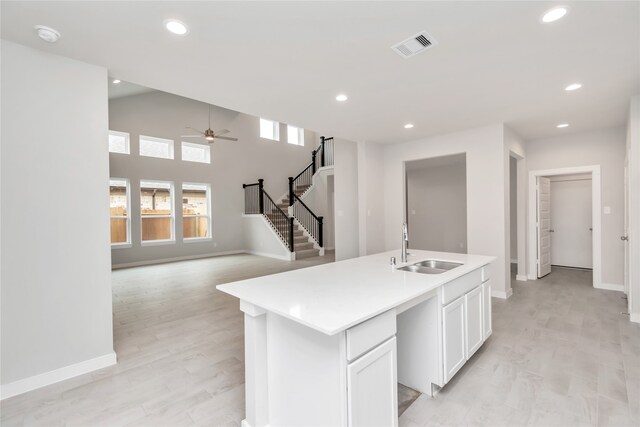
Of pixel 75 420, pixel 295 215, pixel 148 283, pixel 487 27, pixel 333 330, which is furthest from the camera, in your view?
pixel 295 215

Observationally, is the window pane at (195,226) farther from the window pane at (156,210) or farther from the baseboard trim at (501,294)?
the baseboard trim at (501,294)

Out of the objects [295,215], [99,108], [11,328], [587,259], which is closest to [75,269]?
[11,328]

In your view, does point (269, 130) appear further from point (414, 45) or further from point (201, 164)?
→ point (414, 45)

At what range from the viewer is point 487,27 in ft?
6.81

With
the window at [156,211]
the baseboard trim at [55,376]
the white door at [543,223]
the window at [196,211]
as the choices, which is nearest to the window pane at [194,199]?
the window at [196,211]

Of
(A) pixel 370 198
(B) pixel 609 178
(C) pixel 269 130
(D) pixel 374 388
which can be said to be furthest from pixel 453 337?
(C) pixel 269 130

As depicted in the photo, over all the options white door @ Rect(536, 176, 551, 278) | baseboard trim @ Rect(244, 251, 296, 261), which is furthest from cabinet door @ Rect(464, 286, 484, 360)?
baseboard trim @ Rect(244, 251, 296, 261)

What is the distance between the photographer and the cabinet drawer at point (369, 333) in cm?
137

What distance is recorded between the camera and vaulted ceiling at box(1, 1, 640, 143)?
1890 millimetres

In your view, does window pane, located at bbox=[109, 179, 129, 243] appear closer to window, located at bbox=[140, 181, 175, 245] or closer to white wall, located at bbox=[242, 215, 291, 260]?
window, located at bbox=[140, 181, 175, 245]

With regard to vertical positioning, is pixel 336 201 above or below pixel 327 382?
above

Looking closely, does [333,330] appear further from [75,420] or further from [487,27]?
[487,27]

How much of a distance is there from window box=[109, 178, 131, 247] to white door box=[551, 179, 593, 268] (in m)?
9.79

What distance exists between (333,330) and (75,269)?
2.35m
